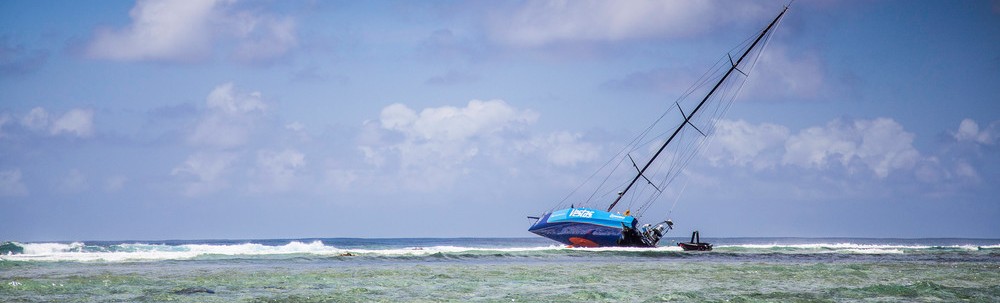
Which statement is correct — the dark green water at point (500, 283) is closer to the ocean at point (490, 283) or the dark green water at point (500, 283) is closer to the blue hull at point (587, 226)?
the ocean at point (490, 283)

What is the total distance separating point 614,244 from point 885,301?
1950 inches

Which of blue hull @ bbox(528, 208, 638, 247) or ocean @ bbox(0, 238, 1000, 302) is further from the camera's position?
blue hull @ bbox(528, 208, 638, 247)

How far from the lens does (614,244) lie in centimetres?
7794

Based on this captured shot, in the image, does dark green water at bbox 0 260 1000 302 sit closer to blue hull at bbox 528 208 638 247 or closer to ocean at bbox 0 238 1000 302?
ocean at bbox 0 238 1000 302

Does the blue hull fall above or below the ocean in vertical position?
above

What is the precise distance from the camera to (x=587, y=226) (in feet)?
258

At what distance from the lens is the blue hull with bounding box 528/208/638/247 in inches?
3066

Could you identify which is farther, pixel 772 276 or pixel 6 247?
pixel 6 247

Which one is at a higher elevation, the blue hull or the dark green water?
the blue hull

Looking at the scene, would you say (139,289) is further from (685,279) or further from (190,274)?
(685,279)

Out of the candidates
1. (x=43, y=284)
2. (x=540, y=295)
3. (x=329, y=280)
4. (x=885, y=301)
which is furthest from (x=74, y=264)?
(x=885, y=301)

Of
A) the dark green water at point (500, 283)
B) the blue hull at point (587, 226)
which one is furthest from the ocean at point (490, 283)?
the blue hull at point (587, 226)

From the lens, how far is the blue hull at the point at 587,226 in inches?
3066

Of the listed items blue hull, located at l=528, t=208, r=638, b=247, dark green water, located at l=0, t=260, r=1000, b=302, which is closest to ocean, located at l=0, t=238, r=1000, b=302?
dark green water, located at l=0, t=260, r=1000, b=302
